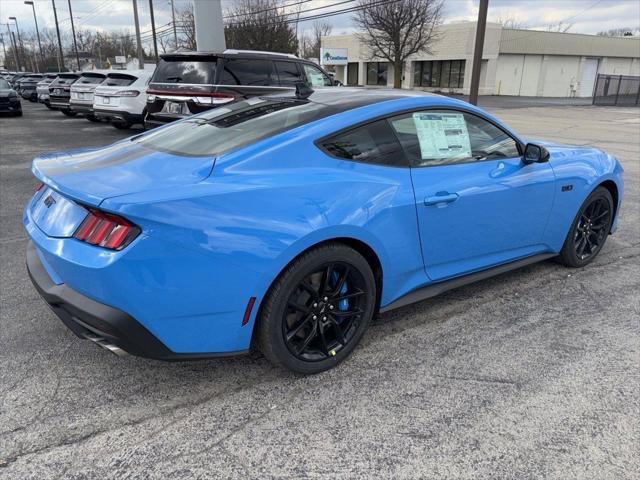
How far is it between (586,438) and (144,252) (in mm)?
2202

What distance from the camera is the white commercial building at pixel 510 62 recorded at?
4184 cm

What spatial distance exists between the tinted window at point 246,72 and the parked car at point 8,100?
1460 centimetres

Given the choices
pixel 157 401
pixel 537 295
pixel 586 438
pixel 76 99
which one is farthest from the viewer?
pixel 76 99

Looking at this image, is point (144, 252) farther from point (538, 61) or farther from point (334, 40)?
point (334, 40)

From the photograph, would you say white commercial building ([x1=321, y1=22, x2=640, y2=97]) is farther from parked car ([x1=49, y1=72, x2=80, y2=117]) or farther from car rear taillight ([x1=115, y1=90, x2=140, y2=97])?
car rear taillight ([x1=115, y1=90, x2=140, y2=97])

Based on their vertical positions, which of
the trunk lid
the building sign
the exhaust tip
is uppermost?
the building sign

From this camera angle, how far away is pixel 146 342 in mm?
2264

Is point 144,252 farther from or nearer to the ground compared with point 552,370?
farther from the ground

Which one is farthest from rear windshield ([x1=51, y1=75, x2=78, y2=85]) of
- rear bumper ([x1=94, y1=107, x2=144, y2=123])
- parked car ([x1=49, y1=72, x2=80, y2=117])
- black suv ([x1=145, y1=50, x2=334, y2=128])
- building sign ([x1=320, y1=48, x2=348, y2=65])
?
building sign ([x1=320, y1=48, x2=348, y2=65])

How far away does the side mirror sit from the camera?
11.7ft

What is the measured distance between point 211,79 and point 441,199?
666cm

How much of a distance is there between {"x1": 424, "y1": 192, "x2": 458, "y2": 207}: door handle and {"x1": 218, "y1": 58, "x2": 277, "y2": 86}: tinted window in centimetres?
654

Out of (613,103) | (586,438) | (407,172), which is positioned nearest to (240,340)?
(407,172)

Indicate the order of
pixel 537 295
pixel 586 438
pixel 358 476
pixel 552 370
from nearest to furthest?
pixel 358 476, pixel 586 438, pixel 552 370, pixel 537 295
